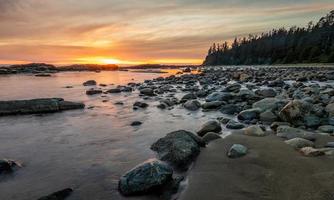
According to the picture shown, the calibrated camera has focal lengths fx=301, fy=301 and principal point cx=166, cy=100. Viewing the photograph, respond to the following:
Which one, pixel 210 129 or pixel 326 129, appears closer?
pixel 326 129

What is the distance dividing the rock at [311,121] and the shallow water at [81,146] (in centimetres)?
344

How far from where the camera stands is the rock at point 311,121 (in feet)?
30.4

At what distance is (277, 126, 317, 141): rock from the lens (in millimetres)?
7784

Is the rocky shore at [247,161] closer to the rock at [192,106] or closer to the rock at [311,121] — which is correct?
the rock at [311,121]

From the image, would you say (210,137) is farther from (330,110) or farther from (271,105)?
(330,110)

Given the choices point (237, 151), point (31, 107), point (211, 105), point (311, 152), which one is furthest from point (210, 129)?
point (31, 107)

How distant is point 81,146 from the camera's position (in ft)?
→ 26.1

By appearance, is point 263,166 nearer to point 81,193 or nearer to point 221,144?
point 221,144

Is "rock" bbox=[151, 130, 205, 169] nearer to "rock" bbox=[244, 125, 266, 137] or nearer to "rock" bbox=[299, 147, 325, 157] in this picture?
"rock" bbox=[244, 125, 266, 137]

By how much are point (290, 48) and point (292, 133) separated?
97.5 meters

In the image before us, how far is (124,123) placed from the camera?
36.0 ft

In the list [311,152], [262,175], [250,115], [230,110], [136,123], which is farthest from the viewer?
[230,110]

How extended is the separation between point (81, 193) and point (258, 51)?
4854 inches

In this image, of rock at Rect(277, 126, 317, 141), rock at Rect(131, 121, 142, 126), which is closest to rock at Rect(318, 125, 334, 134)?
rock at Rect(277, 126, 317, 141)
